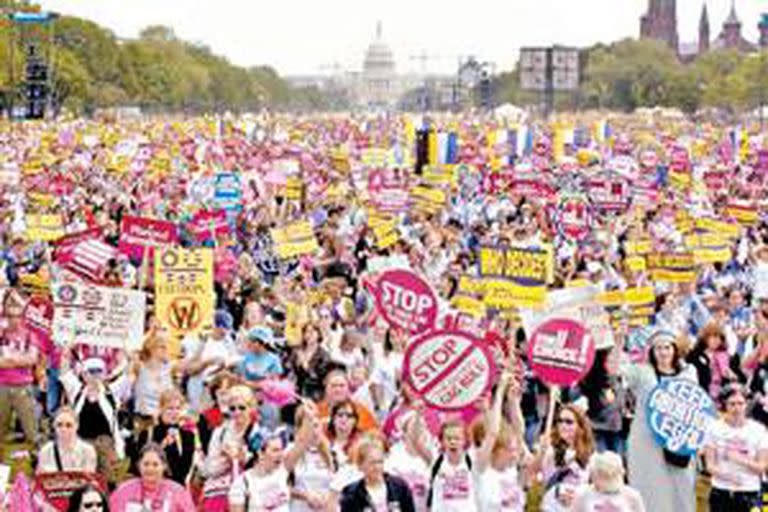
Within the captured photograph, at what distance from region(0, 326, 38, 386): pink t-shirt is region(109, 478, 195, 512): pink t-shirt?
4.42 meters

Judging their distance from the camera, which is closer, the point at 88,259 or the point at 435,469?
the point at 435,469

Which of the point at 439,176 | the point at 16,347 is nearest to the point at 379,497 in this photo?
the point at 16,347

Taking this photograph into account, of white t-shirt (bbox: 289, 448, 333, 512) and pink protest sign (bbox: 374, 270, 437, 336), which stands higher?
pink protest sign (bbox: 374, 270, 437, 336)

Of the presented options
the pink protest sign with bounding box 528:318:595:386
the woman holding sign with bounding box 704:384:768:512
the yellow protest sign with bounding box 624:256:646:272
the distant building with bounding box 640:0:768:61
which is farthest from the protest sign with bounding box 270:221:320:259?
the distant building with bounding box 640:0:768:61

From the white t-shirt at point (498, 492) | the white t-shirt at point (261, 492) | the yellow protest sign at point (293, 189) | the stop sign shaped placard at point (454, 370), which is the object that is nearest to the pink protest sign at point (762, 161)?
the yellow protest sign at point (293, 189)

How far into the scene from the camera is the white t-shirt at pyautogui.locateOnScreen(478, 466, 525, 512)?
9.17 metres

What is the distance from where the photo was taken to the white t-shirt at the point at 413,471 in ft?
30.6

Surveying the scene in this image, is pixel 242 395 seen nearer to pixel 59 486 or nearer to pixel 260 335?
pixel 59 486

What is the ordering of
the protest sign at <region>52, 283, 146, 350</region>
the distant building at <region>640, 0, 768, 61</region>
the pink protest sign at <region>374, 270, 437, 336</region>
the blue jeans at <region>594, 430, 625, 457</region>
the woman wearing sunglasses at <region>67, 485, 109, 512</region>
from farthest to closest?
the distant building at <region>640, 0, 768, 61</region>
the blue jeans at <region>594, 430, 625, 457</region>
the protest sign at <region>52, 283, 146, 350</region>
the pink protest sign at <region>374, 270, 437, 336</region>
the woman wearing sunglasses at <region>67, 485, 109, 512</region>

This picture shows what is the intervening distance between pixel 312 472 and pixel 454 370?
0.83m

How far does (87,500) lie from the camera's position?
27.2ft

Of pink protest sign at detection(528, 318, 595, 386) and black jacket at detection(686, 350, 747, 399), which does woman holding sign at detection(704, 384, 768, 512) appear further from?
black jacket at detection(686, 350, 747, 399)

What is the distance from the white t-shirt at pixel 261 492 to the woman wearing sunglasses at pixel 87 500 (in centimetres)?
69

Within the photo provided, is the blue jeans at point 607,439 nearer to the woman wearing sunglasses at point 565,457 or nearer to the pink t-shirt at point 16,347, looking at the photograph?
the woman wearing sunglasses at point 565,457
